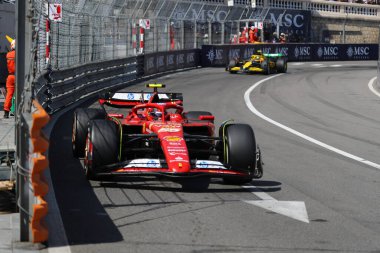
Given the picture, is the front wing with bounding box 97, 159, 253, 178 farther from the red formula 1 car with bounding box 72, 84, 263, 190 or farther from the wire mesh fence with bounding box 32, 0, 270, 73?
the wire mesh fence with bounding box 32, 0, 270, 73

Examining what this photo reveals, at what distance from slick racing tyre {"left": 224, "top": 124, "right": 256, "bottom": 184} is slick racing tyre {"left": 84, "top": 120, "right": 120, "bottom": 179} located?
1287mm

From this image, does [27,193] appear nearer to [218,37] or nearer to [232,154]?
[232,154]

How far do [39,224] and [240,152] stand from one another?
3.52 meters

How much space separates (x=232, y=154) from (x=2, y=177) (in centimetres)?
271

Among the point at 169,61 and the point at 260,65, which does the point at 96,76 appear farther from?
the point at 169,61

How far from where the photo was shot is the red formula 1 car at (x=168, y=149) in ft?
30.0

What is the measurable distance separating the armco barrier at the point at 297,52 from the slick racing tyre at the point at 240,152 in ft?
107

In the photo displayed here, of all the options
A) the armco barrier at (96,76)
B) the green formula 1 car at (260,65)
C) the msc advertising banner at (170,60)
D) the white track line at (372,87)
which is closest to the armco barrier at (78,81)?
the armco barrier at (96,76)

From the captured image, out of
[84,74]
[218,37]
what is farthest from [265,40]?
[84,74]

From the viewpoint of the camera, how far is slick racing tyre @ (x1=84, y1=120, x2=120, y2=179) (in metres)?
9.22

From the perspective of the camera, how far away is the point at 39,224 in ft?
21.4

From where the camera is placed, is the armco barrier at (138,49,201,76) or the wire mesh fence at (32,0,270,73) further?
the armco barrier at (138,49,201,76)

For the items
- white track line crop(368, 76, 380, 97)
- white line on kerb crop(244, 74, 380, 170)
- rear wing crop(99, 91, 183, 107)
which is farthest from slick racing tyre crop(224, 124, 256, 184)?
white track line crop(368, 76, 380, 97)

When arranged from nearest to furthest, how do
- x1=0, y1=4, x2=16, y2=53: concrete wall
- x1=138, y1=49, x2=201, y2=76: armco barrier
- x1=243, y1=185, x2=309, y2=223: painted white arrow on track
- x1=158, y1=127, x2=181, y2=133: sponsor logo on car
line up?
x1=243, y1=185, x2=309, y2=223: painted white arrow on track, x1=158, y1=127, x2=181, y2=133: sponsor logo on car, x1=0, y1=4, x2=16, y2=53: concrete wall, x1=138, y1=49, x2=201, y2=76: armco barrier
